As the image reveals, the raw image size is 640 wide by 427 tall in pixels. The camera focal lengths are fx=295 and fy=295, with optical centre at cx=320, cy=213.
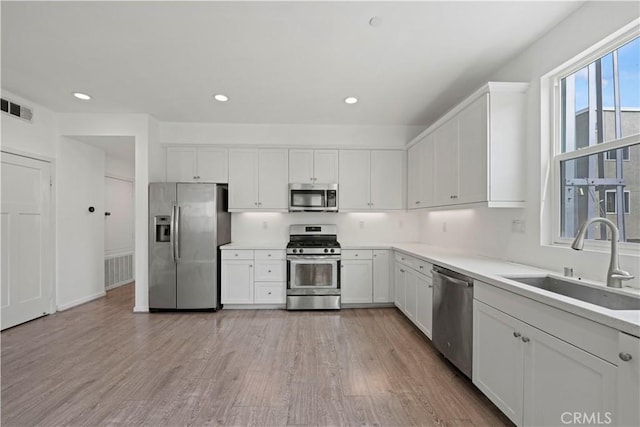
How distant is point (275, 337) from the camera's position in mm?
3154

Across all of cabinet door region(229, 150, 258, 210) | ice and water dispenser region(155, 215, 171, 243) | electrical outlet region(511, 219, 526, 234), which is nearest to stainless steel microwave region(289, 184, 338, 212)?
cabinet door region(229, 150, 258, 210)

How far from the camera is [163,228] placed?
3.99 metres

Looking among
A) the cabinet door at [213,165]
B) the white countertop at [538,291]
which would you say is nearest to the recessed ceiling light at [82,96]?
the cabinet door at [213,165]

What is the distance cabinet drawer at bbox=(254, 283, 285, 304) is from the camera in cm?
410

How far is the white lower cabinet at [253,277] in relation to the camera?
13.4 ft

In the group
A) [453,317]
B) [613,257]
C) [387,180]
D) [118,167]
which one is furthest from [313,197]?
[118,167]

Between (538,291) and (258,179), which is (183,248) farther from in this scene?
(538,291)

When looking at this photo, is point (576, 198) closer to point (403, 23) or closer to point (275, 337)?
point (403, 23)

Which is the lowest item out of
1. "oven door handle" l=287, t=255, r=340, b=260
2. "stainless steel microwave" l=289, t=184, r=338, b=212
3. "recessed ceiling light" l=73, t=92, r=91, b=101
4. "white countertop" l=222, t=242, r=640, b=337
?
"oven door handle" l=287, t=255, r=340, b=260

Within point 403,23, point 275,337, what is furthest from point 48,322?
point 403,23

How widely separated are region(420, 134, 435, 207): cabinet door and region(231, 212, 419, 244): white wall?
102 cm

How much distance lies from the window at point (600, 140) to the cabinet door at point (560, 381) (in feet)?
3.08

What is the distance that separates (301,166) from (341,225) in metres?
1.14

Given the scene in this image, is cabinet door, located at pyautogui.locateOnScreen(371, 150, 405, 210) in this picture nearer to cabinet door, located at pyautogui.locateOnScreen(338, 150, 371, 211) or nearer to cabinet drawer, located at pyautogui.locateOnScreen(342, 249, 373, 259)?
cabinet door, located at pyautogui.locateOnScreen(338, 150, 371, 211)
